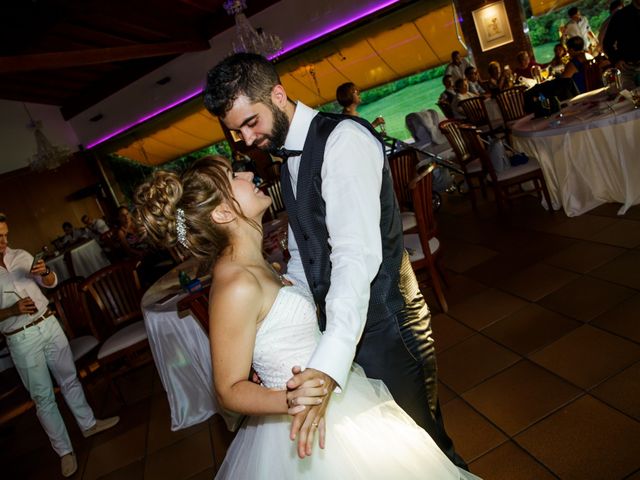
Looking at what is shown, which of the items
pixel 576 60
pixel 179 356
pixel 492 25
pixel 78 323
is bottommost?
pixel 179 356

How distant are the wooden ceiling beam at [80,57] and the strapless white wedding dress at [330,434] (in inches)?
259

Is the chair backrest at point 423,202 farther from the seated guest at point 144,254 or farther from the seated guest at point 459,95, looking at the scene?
the seated guest at point 459,95

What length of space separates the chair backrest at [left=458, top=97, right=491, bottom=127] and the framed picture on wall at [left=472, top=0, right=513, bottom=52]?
9.40 ft

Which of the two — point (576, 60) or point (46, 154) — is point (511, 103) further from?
point (46, 154)

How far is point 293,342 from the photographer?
1.36 meters

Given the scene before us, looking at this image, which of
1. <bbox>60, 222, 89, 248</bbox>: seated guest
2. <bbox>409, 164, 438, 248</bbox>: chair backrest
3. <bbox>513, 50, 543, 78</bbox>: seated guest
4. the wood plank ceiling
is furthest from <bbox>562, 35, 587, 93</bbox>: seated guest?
<bbox>60, 222, 89, 248</bbox>: seated guest

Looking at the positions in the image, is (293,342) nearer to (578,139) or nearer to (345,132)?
(345,132)

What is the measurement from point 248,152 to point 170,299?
7683mm

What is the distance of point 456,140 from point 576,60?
2.40m

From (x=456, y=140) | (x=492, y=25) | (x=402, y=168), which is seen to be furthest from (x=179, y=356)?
(x=492, y=25)

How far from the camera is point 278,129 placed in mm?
1297

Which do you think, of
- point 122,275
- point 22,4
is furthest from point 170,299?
point 22,4

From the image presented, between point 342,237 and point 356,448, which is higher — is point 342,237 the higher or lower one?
the higher one

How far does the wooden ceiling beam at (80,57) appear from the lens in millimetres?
5973
